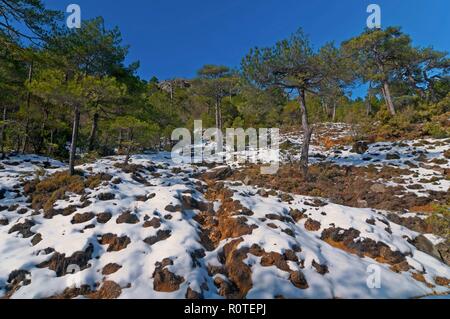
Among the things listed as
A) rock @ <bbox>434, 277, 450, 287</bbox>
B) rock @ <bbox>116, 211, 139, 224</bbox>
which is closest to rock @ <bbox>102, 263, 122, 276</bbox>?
rock @ <bbox>116, 211, 139, 224</bbox>

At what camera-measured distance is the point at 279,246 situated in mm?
8273

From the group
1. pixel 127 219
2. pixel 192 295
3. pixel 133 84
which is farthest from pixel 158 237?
pixel 133 84

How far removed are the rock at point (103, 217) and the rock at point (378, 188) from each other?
11859 millimetres

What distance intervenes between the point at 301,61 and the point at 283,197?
826cm

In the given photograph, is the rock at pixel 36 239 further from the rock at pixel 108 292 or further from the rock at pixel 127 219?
the rock at pixel 108 292

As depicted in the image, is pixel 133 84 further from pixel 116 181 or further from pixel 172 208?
pixel 172 208

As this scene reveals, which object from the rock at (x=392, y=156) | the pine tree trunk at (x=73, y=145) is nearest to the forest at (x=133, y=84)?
the pine tree trunk at (x=73, y=145)

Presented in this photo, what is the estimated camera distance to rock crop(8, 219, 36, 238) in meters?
8.59

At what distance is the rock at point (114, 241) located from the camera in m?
8.09

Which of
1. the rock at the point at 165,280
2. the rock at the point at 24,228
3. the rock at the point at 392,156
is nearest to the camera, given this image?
the rock at the point at 165,280

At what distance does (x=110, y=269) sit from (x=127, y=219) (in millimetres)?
2437

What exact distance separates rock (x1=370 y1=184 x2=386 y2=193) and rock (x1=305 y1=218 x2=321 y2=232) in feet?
17.1

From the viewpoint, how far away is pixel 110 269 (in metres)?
7.16
